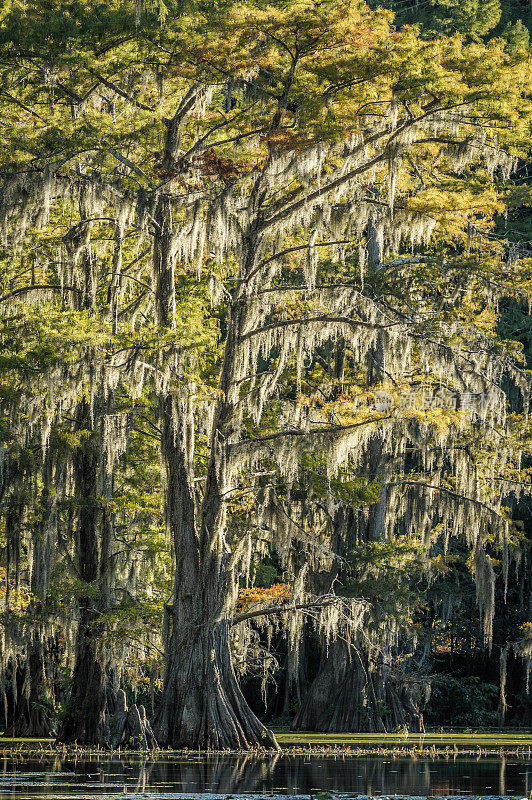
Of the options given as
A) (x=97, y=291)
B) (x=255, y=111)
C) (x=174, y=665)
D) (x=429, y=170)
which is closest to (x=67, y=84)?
(x=255, y=111)

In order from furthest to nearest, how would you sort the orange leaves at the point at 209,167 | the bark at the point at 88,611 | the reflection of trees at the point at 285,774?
the bark at the point at 88,611 < the orange leaves at the point at 209,167 < the reflection of trees at the point at 285,774

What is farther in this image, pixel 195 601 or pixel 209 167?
pixel 209 167

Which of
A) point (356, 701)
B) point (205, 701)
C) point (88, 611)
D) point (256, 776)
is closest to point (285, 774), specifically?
point (256, 776)

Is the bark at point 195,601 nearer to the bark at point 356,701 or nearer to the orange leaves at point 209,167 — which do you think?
the orange leaves at point 209,167

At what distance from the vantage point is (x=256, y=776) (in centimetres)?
1177

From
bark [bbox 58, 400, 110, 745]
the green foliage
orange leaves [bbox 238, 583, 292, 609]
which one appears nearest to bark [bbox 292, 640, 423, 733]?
orange leaves [bbox 238, 583, 292, 609]

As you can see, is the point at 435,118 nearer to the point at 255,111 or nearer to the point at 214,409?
the point at 255,111

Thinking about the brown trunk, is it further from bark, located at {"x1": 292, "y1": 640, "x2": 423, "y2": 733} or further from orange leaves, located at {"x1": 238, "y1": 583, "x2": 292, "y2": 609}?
bark, located at {"x1": 292, "y1": 640, "x2": 423, "y2": 733}

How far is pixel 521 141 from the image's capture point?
1827cm

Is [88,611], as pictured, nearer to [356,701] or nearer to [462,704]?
[356,701]

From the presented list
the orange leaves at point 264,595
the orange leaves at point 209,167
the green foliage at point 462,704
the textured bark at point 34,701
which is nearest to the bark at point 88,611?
the orange leaves at point 264,595

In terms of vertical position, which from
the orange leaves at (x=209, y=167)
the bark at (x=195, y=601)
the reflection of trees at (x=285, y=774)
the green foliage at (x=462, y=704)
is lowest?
the green foliage at (x=462, y=704)

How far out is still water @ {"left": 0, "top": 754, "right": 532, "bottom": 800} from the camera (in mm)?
9945

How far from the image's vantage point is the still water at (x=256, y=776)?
995 centimetres
